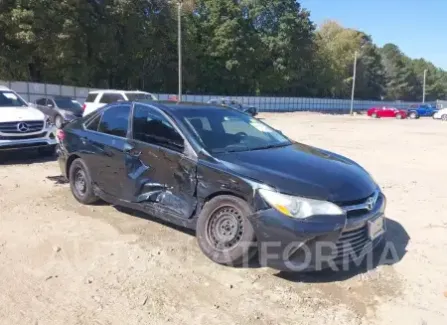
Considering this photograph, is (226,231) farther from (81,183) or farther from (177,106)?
(81,183)

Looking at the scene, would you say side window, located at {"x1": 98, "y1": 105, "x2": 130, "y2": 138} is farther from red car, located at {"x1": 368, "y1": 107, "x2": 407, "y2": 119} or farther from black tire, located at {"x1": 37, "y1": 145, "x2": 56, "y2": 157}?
red car, located at {"x1": 368, "y1": 107, "x2": 407, "y2": 119}

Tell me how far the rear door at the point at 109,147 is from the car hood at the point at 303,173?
5.05 ft

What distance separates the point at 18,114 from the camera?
9.62 m

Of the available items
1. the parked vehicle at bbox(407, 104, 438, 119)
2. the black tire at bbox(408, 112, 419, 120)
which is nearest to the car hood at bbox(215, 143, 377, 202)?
the black tire at bbox(408, 112, 419, 120)

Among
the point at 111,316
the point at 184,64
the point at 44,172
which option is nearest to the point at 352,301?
the point at 111,316

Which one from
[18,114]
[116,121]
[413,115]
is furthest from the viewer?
[413,115]

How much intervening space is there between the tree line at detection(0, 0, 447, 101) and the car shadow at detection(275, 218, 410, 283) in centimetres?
3105

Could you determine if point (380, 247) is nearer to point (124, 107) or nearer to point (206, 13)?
point (124, 107)

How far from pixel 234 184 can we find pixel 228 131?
43.7 inches

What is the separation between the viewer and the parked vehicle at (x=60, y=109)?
18.4m

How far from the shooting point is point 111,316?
3445 mm

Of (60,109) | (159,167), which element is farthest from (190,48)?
(159,167)

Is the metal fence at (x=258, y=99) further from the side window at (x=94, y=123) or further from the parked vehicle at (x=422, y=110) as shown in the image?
the side window at (x=94, y=123)

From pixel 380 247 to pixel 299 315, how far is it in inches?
66.9
